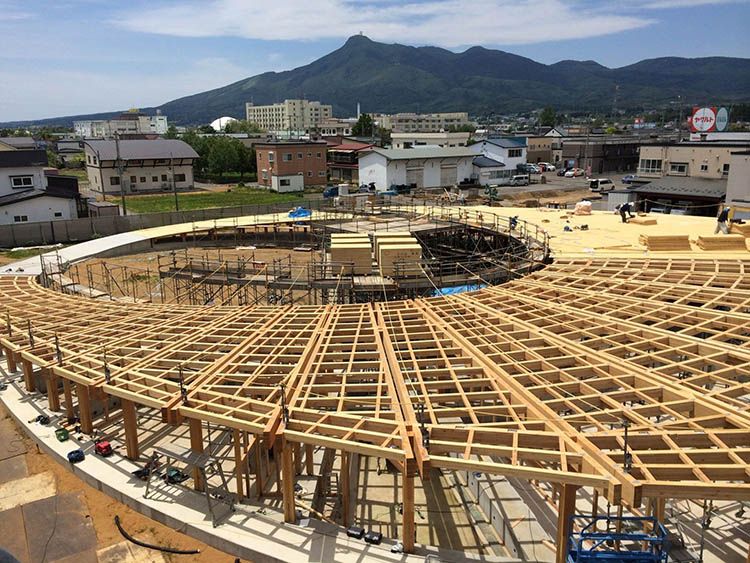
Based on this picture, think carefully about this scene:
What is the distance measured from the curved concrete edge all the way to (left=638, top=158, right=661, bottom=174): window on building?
6116 centimetres

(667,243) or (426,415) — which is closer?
(426,415)

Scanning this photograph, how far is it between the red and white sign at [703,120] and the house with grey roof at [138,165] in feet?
239

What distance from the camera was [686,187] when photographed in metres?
52.3

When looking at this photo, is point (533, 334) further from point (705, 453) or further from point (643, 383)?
point (705, 453)

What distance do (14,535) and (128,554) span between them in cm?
305

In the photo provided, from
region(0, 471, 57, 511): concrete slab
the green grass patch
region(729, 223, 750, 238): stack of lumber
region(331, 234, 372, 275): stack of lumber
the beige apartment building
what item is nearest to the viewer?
region(0, 471, 57, 511): concrete slab

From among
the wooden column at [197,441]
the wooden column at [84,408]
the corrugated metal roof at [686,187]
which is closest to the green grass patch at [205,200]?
Answer: the corrugated metal roof at [686,187]

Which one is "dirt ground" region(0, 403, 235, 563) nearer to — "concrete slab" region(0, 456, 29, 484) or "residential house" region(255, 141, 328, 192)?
"concrete slab" region(0, 456, 29, 484)

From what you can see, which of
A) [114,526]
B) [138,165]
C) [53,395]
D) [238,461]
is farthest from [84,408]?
[138,165]

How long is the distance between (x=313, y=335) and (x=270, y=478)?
4.39m

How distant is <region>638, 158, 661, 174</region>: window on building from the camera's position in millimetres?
62469

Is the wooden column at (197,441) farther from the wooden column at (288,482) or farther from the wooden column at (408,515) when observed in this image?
the wooden column at (408,515)

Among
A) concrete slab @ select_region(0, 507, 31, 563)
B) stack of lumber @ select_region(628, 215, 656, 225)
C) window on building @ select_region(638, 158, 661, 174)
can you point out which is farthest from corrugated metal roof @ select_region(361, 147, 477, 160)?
concrete slab @ select_region(0, 507, 31, 563)

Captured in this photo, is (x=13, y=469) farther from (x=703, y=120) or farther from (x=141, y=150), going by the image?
(x=703, y=120)
